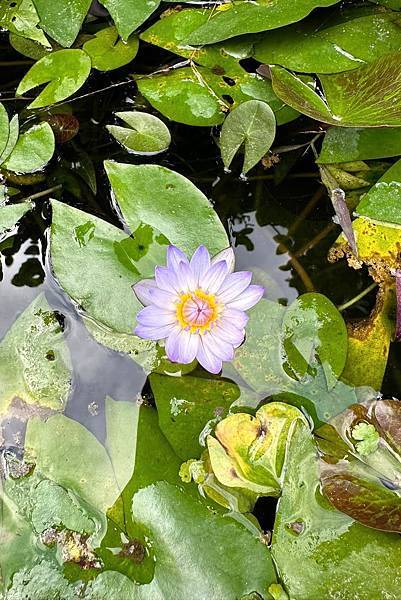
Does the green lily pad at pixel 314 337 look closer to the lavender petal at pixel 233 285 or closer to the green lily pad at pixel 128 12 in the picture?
the lavender petal at pixel 233 285

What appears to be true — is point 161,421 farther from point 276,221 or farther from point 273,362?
point 276,221

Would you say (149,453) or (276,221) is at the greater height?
(276,221)

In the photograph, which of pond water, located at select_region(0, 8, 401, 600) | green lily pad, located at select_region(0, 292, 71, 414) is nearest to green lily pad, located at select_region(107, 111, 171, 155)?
pond water, located at select_region(0, 8, 401, 600)

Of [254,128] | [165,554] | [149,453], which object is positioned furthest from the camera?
[254,128]

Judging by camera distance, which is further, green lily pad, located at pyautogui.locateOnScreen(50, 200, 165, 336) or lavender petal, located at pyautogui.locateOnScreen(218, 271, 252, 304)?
green lily pad, located at pyautogui.locateOnScreen(50, 200, 165, 336)

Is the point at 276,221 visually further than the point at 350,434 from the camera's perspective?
Yes

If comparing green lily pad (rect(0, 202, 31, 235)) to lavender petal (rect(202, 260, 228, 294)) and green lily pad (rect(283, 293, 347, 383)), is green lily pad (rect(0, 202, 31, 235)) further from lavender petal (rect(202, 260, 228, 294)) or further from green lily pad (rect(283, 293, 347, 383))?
green lily pad (rect(283, 293, 347, 383))

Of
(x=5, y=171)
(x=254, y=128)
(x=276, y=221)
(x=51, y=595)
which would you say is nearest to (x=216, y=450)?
(x=51, y=595)
